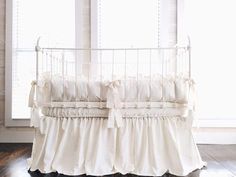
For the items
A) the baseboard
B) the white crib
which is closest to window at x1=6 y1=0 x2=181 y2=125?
the baseboard

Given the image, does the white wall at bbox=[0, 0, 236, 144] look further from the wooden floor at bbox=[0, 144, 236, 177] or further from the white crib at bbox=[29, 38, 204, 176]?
the white crib at bbox=[29, 38, 204, 176]

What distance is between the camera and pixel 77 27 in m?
3.11

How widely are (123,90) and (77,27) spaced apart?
1444mm

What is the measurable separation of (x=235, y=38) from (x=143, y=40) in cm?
104

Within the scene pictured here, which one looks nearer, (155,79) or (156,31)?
(155,79)

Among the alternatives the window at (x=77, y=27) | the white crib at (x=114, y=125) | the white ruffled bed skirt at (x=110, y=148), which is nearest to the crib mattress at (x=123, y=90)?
the white crib at (x=114, y=125)

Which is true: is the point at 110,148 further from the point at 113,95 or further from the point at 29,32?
the point at 29,32

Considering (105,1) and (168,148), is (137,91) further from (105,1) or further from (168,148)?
(105,1)

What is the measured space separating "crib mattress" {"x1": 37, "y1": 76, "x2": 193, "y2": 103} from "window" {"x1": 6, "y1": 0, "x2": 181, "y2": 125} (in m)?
1.20

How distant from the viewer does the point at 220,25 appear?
10.2 feet

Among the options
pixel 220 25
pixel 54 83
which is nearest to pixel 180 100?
pixel 54 83

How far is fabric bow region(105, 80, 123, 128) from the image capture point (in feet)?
6.18

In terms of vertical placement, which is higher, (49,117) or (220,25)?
(220,25)

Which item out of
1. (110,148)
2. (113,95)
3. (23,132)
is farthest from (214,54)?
(23,132)
